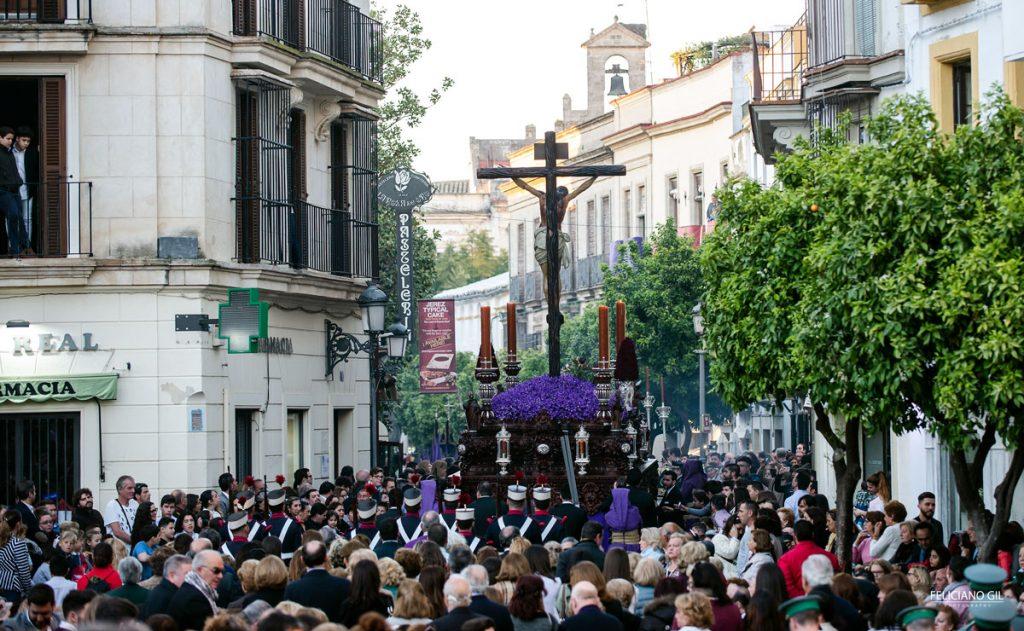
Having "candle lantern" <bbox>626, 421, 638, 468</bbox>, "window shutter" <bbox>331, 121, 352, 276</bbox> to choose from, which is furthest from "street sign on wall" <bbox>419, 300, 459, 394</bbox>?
"candle lantern" <bbox>626, 421, 638, 468</bbox>

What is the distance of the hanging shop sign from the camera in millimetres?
25781

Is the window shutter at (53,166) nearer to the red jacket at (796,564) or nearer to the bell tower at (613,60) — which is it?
the red jacket at (796,564)

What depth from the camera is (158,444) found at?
26.3 metres

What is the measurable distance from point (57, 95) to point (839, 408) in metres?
12.1

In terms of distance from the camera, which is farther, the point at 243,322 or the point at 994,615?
the point at 243,322

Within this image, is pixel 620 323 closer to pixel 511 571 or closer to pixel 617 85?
pixel 511 571

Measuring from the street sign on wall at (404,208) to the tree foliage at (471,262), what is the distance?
8057 cm

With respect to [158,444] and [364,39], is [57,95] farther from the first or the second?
[364,39]

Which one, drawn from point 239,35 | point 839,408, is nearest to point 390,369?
point 239,35

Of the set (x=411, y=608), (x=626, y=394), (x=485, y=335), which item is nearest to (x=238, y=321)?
(x=485, y=335)

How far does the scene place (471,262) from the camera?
119625mm

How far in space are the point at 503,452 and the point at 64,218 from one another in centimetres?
655

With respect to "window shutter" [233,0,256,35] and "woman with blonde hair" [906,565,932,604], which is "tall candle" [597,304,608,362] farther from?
"woman with blonde hair" [906,565,932,604]

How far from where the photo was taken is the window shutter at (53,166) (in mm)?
26438
